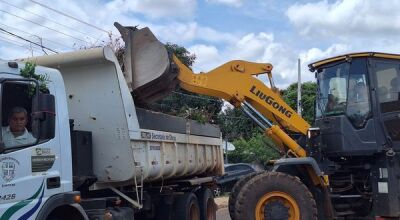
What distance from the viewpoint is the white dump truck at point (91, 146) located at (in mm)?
5660

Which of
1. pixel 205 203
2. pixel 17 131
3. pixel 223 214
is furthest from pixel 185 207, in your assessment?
pixel 223 214

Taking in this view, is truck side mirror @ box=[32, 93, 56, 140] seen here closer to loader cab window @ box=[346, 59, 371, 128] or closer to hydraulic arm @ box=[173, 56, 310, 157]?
hydraulic arm @ box=[173, 56, 310, 157]

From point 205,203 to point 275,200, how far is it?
2.39m

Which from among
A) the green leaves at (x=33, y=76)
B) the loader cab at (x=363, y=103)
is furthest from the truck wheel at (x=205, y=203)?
the green leaves at (x=33, y=76)

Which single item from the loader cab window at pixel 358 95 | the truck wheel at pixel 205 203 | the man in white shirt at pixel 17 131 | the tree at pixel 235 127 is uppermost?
the tree at pixel 235 127

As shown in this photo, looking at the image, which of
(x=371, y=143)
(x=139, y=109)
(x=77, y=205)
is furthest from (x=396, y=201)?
(x=77, y=205)

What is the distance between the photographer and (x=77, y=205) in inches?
254

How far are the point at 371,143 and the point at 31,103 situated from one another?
6244mm

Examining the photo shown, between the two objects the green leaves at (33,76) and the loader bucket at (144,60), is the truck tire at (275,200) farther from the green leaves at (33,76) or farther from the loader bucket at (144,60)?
the green leaves at (33,76)

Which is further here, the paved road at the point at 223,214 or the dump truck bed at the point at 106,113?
the paved road at the point at 223,214

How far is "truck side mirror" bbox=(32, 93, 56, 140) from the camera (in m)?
5.61

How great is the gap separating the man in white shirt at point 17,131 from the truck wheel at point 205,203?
19.5 feet

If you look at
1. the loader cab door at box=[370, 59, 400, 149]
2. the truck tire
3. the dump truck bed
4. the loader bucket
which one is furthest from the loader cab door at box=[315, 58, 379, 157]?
the dump truck bed

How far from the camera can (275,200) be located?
9289 mm
